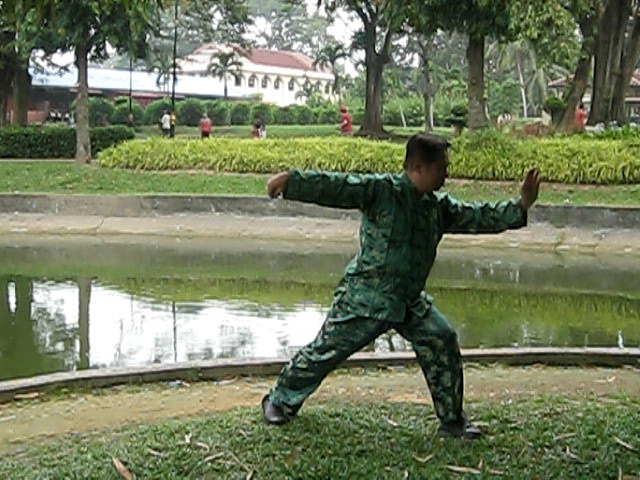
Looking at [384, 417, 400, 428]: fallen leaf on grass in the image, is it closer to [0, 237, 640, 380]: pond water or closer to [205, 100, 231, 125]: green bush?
[0, 237, 640, 380]: pond water

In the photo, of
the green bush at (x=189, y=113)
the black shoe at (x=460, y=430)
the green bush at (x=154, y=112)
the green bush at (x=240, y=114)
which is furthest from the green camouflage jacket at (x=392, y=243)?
the green bush at (x=240, y=114)

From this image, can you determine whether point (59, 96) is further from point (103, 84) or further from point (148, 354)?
point (148, 354)

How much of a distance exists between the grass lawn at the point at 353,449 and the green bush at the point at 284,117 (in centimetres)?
4418

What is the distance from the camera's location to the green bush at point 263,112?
47188 mm

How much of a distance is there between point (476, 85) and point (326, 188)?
18.2 metres

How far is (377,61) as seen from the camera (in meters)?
34.6

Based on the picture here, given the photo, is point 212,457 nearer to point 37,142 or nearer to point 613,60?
point 37,142

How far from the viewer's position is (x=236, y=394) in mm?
6250

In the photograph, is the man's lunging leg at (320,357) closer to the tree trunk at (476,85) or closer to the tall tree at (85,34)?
the tall tree at (85,34)

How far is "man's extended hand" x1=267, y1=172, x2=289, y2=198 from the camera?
13.2 feet

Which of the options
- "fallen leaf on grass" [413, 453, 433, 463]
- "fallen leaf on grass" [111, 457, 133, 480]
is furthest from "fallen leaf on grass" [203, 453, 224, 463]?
"fallen leaf on grass" [413, 453, 433, 463]

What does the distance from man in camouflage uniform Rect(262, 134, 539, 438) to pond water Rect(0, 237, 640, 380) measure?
3.75 meters

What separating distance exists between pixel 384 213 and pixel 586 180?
1512 cm

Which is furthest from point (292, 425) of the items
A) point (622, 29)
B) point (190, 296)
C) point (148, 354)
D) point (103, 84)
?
point (103, 84)
